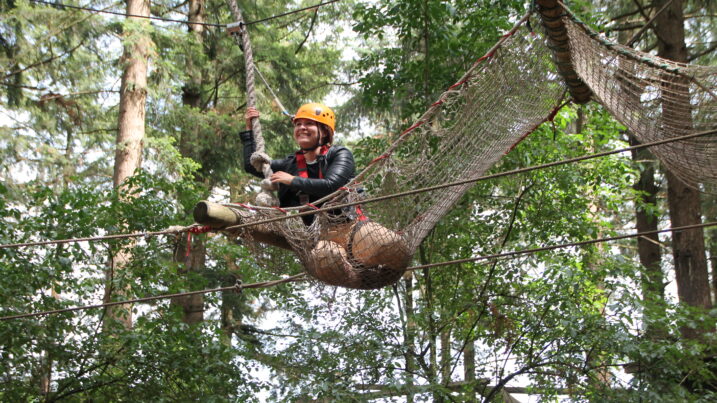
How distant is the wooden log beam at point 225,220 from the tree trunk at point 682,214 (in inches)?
176

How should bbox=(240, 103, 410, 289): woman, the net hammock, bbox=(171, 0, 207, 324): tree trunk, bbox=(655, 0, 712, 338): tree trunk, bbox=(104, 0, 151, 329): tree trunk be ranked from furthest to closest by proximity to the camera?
1. bbox=(171, 0, 207, 324): tree trunk
2. bbox=(104, 0, 151, 329): tree trunk
3. bbox=(655, 0, 712, 338): tree trunk
4. bbox=(240, 103, 410, 289): woman
5. the net hammock

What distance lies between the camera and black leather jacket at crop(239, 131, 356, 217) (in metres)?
2.96

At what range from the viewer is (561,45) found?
2740 millimetres

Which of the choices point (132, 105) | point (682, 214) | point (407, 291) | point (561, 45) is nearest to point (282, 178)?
point (561, 45)

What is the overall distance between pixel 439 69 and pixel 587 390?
262 centimetres

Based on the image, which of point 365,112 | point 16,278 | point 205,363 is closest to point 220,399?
point 205,363

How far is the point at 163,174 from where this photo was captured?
297 inches

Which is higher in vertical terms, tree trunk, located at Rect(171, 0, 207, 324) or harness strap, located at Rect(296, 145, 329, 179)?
tree trunk, located at Rect(171, 0, 207, 324)

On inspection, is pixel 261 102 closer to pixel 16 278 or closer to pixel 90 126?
pixel 90 126

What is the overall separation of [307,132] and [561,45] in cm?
113

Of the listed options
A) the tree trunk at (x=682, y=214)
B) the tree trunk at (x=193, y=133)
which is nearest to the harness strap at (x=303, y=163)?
the tree trunk at (x=682, y=214)

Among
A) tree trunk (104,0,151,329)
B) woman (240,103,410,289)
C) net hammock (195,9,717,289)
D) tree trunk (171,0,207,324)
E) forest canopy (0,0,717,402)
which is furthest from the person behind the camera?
tree trunk (171,0,207,324)

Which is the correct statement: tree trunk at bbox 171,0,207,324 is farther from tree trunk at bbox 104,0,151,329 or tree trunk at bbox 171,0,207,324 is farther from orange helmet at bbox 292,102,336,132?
orange helmet at bbox 292,102,336,132

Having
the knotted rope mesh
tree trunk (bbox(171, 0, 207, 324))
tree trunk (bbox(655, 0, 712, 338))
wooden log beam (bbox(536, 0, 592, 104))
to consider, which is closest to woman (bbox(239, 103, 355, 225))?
wooden log beam (bbox(536, 0, 592, 104))
